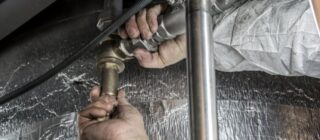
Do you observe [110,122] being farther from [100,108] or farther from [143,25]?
[143,25]

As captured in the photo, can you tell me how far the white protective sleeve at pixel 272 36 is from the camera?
1.94 ft

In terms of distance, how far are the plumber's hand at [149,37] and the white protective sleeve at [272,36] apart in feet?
0.30

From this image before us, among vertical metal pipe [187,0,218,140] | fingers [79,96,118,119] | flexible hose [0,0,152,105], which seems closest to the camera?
vertical metal pipe [187,0,218,140]

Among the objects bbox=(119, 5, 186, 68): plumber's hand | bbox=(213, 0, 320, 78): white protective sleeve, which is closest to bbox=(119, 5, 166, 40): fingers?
bbox=(119, 5, 186, 68): plumber's hand

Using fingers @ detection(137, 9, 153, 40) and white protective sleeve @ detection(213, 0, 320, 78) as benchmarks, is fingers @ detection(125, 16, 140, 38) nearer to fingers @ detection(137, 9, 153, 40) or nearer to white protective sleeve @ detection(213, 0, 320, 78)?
fingers @ detection(137, 9, 153, 40)

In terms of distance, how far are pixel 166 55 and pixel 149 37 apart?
7cm

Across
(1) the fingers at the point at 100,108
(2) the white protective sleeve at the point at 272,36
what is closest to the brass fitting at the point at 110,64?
(1) the fingers at the point at 100,108

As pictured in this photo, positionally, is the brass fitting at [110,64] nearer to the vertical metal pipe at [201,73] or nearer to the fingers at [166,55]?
the fingers at [166,55]

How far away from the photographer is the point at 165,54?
0.72m

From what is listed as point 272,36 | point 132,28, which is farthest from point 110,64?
point 272,36

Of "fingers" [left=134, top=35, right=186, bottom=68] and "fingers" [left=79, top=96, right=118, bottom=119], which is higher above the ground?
"fingers" [left=134, top=35, right=186, bottom=68]

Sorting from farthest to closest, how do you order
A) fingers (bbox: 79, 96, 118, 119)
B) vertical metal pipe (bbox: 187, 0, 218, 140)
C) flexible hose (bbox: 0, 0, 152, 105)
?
fingers (bbox: 79, 96, 118, 119)
flexible hose (bbox: 0, 0, 152, 105)
vertical metal pipe (bbox: 187, 0, 218, 140)

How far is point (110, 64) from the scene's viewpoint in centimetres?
69

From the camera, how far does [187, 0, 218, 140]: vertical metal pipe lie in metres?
0.40
